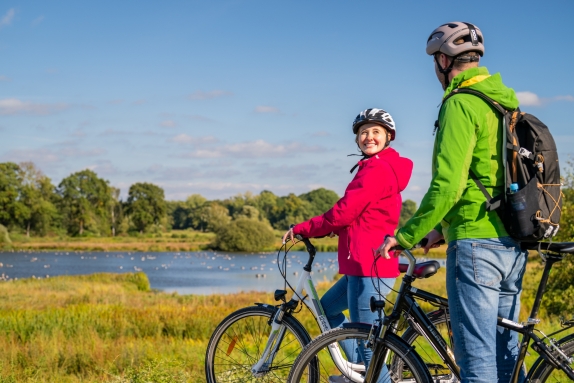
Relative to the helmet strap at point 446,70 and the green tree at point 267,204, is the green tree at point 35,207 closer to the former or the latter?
the green tree at point 267,204

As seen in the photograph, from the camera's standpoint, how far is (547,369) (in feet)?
10.1

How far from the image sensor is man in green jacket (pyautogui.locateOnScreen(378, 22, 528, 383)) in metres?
2.84

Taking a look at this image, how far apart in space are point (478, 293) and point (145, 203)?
92.9 m

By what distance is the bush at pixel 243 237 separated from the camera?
70438 millimetres

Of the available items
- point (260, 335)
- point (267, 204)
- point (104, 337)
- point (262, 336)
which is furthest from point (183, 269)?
point (267, 204)

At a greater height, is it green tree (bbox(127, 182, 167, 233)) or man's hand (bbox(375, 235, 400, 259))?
green tree (bbox(127, 182, 167, 233))

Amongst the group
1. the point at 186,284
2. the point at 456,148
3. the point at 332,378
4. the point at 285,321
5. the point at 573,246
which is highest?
the point at 456,148

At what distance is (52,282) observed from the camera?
29.7 metres

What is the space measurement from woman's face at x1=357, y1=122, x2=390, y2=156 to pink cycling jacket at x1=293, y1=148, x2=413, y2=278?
43 millimetres

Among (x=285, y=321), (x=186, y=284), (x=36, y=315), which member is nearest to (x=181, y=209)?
(x=186, y=284)

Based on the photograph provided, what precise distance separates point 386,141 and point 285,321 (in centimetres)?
137

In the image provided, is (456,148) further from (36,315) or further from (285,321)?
(36,315)

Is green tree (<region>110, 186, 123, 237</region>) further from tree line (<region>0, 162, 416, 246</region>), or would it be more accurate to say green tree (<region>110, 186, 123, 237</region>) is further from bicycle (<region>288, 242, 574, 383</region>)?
bicycle (<region>288, 242, 574, 383</region>)

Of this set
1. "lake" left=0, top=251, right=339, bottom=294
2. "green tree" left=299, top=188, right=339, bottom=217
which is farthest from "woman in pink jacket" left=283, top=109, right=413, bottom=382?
"green tree" left=299, top=188, right=339, bottom=217
